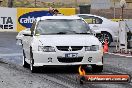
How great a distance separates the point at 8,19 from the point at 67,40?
2486cm

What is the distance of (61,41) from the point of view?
1488cm

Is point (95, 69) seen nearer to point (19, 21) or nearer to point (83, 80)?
point (83, 80)

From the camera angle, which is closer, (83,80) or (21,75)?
(83,80)

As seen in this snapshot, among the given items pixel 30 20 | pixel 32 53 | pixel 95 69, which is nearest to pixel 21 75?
pixel 32 53

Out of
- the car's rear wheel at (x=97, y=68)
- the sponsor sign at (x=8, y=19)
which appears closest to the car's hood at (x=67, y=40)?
the car's rear wheel at (x=97, y=68)

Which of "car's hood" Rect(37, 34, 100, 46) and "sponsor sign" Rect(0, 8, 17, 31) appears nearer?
"car's hood" Rect(37, 34, 100, 46)

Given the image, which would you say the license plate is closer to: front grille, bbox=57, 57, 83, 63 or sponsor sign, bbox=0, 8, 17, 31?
front grille, bbox=57, 57, 83, 63

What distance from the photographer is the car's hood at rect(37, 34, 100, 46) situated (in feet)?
48.5

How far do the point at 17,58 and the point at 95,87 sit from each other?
327 inches

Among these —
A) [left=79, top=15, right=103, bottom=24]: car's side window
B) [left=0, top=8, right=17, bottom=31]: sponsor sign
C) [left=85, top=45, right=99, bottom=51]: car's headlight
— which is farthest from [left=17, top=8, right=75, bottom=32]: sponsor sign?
[left=85, top=45, right=99, bottom=51]: car's headlight

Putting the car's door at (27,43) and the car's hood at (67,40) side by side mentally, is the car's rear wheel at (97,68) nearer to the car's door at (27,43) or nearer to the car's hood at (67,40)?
the car's hood at (67,40)

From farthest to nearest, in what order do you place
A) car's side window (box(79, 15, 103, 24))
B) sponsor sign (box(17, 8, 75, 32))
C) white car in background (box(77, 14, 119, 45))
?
1. sponsor sign (box(17, 8, 75, 32))
2. car's side window (box(79, 15, 103, 24))
3. white car in background (box(77, 14, 119, 45))

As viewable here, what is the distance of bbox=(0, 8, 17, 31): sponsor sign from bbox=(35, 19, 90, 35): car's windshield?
74.8 feet

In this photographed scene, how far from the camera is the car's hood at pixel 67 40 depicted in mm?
14773
